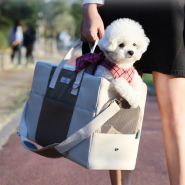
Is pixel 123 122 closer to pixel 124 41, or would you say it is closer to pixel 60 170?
pixel 124 41

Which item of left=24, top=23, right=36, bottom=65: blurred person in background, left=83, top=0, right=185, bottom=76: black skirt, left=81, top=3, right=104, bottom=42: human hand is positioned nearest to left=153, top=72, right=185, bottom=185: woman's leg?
left=83, top=0, right=185, bottom=76: black skirt

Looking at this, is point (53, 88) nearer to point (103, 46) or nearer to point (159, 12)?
point (103, 46)

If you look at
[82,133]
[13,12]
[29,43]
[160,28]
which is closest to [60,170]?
[82,133]

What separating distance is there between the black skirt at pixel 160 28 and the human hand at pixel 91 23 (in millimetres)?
152

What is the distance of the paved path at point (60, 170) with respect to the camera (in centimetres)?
281

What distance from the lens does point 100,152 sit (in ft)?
6.24

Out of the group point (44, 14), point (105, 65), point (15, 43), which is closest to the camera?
point (105, 65)

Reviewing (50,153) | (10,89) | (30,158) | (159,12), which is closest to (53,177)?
(30,158)

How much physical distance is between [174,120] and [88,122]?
0.59 meters

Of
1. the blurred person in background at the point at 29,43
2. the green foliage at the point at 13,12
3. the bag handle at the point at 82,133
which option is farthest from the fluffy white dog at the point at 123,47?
the green foliage at the point at 13,12

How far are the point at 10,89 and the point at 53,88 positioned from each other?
573 centimetres

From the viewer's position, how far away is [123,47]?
187 cm

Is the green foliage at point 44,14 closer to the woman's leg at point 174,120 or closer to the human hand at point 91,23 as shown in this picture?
the human hand at point 91,23

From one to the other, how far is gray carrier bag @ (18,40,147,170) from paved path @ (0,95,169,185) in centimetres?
77
